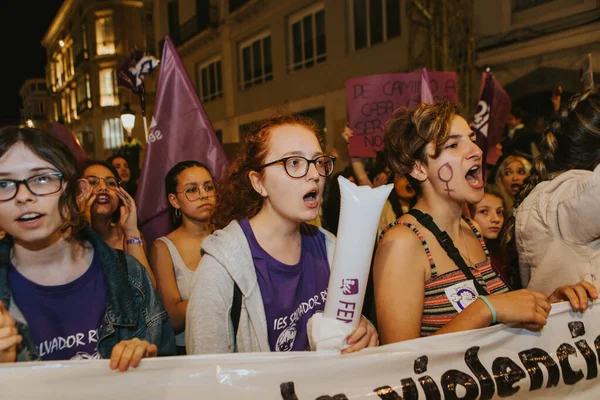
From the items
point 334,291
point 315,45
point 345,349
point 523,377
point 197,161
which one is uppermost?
point 315,45

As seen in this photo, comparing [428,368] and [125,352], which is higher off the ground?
[125,352]

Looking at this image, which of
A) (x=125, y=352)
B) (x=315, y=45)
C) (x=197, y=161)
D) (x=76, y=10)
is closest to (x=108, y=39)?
(x=76, y=10)

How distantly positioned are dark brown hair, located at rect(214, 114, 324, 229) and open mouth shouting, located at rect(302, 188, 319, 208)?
0.77 feet

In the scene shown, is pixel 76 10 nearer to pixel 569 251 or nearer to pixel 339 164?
pixel 339 164

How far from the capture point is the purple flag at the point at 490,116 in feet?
16.7

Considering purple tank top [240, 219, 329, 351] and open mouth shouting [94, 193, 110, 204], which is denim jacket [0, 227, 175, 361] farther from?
open mouth shouting [94, 193, 110, 204]

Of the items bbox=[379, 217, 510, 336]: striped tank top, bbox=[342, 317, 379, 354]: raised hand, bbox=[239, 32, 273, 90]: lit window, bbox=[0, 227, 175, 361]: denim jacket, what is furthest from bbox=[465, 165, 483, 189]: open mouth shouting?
bbox=[239, 32, 273, 90]: lit window

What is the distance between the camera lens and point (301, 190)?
1.98m

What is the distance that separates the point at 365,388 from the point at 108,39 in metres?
37.9

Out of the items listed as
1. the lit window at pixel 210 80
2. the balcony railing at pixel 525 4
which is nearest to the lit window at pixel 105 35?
the lit window at pixel 210 80

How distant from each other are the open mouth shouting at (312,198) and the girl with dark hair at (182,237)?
1.09 meters

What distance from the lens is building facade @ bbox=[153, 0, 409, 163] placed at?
12.6 m

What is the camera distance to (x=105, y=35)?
1379 inches

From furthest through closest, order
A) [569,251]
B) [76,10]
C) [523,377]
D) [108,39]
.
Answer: [76,10]
[108,39]
[569,251]
[523,377]
